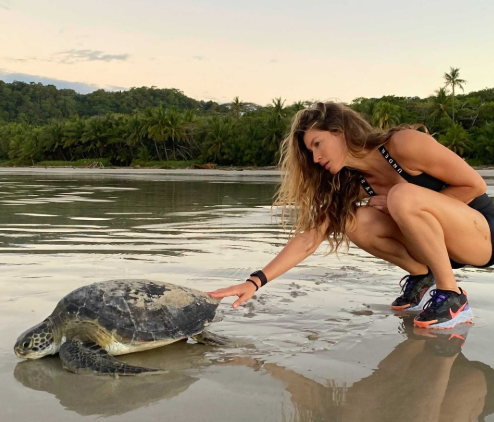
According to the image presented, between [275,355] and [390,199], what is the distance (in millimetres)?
1325

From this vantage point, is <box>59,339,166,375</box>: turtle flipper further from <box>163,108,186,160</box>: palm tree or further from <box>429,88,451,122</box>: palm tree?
<box>163,108,186,160</box>: palm tree

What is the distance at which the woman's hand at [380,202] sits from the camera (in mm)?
3711

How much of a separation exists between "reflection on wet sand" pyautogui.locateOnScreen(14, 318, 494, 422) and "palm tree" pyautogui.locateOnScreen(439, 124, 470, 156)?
58886 millimetres

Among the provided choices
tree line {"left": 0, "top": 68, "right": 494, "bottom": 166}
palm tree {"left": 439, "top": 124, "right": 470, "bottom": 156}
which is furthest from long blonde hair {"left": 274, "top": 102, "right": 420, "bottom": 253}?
palm tree {"left": 439, "top": 124, "right": 470, "bottom": 156}

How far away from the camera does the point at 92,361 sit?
262 centimetres

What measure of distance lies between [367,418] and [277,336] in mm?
1089

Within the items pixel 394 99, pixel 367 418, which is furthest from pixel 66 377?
pixel 394 99

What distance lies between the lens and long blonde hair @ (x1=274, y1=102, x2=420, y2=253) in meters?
3.38

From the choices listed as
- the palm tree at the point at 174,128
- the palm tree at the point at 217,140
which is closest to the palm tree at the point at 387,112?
the palm tree at the point at 217,140

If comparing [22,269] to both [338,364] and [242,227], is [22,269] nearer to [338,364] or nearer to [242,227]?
[338,364]

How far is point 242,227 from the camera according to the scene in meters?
8.22

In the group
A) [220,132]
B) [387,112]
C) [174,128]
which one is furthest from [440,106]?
[174,128]

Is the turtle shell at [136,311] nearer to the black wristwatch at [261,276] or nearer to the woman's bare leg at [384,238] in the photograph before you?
the black wristwatch at [261,276]

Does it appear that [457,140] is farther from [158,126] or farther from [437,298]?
[437,298]
